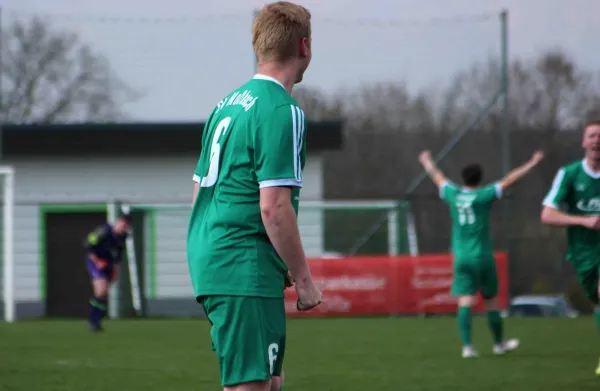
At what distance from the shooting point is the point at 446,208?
70.6 ft

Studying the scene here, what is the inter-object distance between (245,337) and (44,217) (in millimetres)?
20320

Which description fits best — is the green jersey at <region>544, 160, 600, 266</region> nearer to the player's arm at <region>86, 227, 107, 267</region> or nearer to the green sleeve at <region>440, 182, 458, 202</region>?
the green sleeve at <region>440, 182, 458, 202</region>

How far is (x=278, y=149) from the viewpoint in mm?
3730

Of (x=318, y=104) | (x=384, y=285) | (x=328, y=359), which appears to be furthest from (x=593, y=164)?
(x=318, y=104)

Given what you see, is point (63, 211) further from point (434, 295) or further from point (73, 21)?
point (434, 295)

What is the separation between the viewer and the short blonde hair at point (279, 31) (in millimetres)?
3855

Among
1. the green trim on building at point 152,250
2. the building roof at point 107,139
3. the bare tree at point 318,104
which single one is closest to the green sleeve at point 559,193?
the bare tree at point 318,104

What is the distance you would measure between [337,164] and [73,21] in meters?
6.49

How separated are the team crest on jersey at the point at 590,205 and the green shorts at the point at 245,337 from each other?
19.1 ft

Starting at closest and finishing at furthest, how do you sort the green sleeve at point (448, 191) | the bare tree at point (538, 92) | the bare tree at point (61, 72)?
the green sleeve at point (448, 191) < the bare tree at point (538, 92) < the bare tree at point (61, 72)

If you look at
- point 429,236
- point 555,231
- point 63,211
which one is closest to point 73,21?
point 63,211

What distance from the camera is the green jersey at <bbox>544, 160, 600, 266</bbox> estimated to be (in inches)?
358

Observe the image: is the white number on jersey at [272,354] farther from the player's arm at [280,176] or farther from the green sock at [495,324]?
the green sock at [495,324]

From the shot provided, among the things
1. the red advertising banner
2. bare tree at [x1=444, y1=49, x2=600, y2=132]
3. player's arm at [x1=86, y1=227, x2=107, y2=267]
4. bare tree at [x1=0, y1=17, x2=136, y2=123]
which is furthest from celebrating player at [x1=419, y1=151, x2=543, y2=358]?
bare tree at [x1=0, y1=17, x2=136, y2=123]
